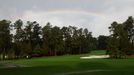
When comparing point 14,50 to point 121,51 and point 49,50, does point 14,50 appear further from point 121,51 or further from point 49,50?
point 121,51

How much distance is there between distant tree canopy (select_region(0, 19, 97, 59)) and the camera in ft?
377

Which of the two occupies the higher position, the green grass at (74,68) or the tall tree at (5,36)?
the tall tree at (5,36)

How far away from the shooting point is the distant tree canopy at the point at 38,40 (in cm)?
11491

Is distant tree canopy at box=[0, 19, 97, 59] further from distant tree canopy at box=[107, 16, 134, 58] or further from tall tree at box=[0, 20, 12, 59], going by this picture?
distant tree canopy at box=[107, 16, 134, 58]

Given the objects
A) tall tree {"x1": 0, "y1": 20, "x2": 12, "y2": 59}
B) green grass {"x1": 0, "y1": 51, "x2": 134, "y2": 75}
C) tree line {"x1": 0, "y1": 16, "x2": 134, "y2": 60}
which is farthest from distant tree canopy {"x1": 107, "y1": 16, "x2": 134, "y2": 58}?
tall tree {"x1": 0, "y1": 20, "x2": 12, "y2": 59}

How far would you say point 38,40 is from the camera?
422 ft

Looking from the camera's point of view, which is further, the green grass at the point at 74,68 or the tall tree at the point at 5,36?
the tall tree at the point at 5,36

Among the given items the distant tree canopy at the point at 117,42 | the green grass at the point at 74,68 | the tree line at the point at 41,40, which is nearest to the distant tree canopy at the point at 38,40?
the tree line at the point at 41,40

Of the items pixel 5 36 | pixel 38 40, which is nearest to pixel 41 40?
pixel 38 40

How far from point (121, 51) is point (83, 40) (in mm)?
64756

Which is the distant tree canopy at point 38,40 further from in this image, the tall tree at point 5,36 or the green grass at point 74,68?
the green grass at point 74,68

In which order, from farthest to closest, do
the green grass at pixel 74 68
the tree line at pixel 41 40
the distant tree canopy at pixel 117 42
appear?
the tree line at pixel 41 40 < the distant tree canopy at pixel 117 42 < the green grass at pixel 74 68

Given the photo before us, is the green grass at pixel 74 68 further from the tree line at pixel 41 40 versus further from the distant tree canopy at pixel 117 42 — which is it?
the tree line at pixel 41 40

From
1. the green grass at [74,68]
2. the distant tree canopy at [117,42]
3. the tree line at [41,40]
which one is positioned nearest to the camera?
the green grass at [74,68]
